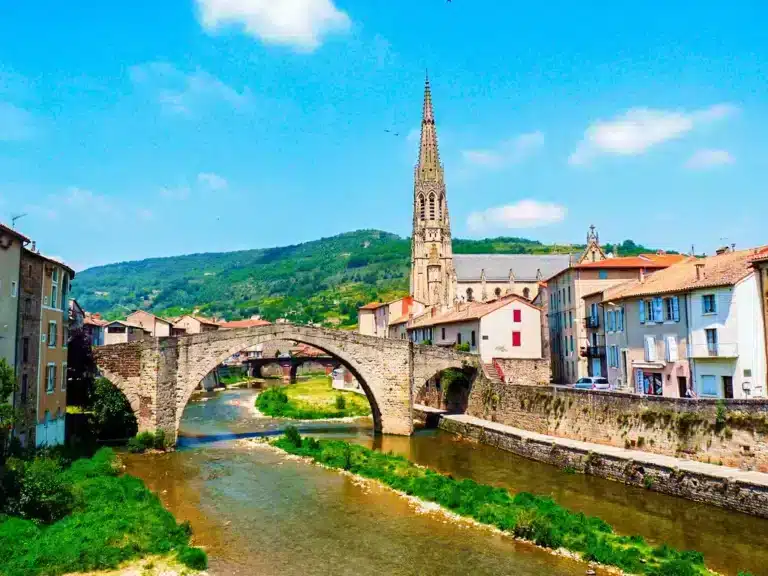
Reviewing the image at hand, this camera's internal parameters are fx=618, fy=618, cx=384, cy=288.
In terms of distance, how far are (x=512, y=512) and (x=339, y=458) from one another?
10.9 m

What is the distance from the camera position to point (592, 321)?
36.3 metres

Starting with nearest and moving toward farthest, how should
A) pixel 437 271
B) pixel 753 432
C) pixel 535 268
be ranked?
pixel 753 432 < pixel 437 271 < pixel 535 268

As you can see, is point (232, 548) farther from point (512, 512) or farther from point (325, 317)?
point (325, 317)

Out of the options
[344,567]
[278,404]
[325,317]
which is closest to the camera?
[344,567]

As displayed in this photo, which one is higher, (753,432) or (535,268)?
(535,268)

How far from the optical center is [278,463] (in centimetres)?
2744

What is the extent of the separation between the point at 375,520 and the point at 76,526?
8222mm

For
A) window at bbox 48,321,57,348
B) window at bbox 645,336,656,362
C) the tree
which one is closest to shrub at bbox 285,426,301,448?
the tree

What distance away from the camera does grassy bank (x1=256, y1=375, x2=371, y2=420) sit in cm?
4525

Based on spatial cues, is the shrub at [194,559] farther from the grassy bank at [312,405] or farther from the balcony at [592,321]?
the grassy bank at [312,405]

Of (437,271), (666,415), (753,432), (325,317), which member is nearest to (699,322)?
(666,415)

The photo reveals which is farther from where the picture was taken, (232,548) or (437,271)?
(437,271)

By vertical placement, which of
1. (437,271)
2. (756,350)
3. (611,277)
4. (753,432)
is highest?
(437,271)

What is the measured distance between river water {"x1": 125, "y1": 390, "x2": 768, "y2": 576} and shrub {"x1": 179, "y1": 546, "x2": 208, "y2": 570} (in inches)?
11.1
